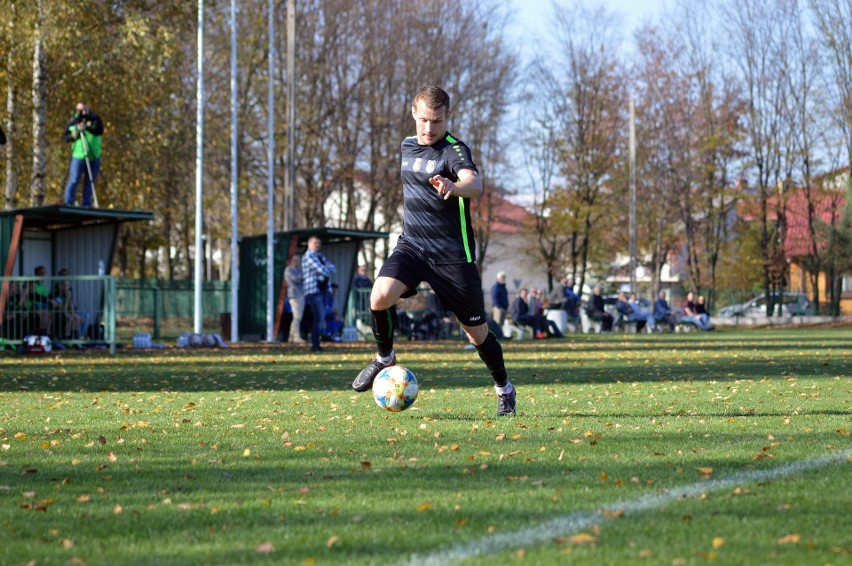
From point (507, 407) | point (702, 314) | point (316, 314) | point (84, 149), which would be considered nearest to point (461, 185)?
point (507, 407)

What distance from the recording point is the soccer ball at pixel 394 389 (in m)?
8.46

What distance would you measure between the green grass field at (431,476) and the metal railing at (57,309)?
9.30 metres

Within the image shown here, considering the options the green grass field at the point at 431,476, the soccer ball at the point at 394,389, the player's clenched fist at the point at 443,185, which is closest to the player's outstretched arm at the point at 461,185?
the player's clenched fist at the point at 443,185

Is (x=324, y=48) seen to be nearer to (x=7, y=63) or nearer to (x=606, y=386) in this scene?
(x=7, y=63)

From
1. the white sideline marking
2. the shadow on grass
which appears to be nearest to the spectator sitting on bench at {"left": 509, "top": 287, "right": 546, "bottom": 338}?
the shadow on grass

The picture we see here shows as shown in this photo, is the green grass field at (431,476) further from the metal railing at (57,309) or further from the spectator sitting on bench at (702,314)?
the spectator sitting on bench at (702,314)

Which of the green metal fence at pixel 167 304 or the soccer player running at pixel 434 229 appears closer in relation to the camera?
the soccer player running at pixel 434 229

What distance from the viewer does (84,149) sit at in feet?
75.9

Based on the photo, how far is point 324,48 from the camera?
44844 millimetres

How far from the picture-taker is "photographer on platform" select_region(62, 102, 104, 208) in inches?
890

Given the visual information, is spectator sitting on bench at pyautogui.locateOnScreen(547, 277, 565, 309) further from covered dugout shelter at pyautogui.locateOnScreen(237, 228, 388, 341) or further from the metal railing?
the metal railing

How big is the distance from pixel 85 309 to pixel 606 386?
1245 cm

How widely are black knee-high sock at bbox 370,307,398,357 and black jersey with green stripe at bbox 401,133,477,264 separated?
57cm

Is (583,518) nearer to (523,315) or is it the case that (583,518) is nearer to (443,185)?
(443,185)
